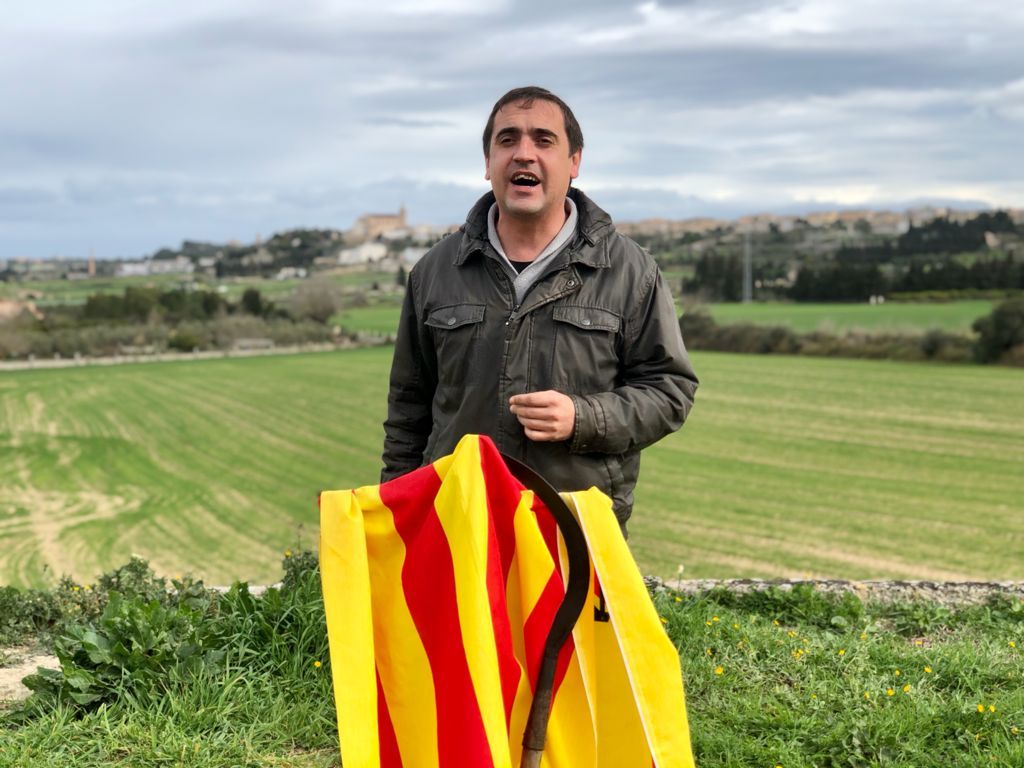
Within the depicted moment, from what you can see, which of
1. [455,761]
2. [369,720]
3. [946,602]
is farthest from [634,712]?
[946,602]

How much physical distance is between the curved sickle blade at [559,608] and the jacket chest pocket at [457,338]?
2.36ft

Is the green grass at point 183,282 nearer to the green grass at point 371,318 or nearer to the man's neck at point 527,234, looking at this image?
the green grass at point 371,318

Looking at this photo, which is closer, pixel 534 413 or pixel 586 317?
pixel 534 413

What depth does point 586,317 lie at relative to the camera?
10.2 feet

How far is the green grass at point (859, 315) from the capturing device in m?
44.2

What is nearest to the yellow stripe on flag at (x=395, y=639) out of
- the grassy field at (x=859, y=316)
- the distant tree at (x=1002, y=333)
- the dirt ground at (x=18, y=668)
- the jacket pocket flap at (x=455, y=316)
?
the jacket pocket flap at (x=455, y=316)

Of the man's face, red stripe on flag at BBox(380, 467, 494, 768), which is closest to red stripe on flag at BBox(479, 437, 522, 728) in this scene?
red stripe on flag at BBox(380, 467, 494, 768)

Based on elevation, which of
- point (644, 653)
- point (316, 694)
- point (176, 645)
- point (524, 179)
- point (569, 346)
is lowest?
point (316, 694)

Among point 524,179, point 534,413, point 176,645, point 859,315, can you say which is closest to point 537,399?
point 534,413

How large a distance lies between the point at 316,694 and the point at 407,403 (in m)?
1.07

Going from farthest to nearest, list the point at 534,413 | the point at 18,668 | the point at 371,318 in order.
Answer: the point at 371,318, the point at 18,668, the point at 534,413

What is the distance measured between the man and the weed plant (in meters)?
0.95

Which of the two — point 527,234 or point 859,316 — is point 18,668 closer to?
point 527,234

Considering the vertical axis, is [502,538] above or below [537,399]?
below
